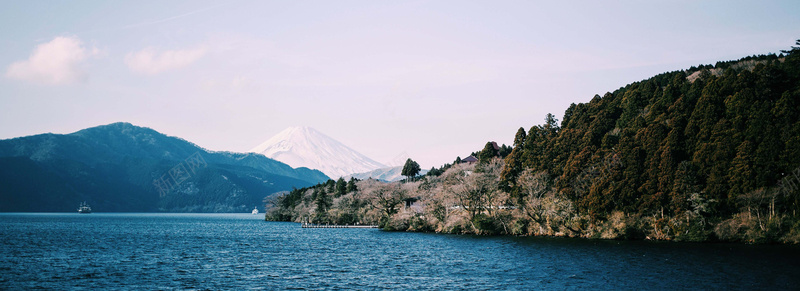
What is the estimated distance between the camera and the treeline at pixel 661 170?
5578cm

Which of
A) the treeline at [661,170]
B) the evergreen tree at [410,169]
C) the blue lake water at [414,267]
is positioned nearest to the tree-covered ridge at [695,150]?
the treeline at [661,170]

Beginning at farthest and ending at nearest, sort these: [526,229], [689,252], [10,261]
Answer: [526,229], [689,252], [10,261]

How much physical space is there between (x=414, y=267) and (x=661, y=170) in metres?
34.9

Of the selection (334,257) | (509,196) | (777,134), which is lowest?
(334,257)

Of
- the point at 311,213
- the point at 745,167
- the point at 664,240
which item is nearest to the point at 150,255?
the point at 664,240

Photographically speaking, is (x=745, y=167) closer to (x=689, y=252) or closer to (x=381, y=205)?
(x=689, y=252)

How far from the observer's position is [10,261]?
4716 cm

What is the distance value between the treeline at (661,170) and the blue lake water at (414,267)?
477 cm

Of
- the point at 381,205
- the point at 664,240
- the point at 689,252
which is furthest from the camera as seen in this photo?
the point at 381,205

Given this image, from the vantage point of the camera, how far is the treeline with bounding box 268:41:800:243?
183 feet

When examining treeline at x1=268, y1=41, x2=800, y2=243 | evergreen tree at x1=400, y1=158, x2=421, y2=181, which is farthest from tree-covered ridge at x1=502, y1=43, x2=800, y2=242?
evergreen tree at x1=400, y1=158, x2=421, y2=181

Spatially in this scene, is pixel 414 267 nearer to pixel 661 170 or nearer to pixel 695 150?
pixel 661 170

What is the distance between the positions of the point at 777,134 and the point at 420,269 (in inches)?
1579

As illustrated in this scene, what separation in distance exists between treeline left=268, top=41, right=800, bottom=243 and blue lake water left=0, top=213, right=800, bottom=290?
477 cm
